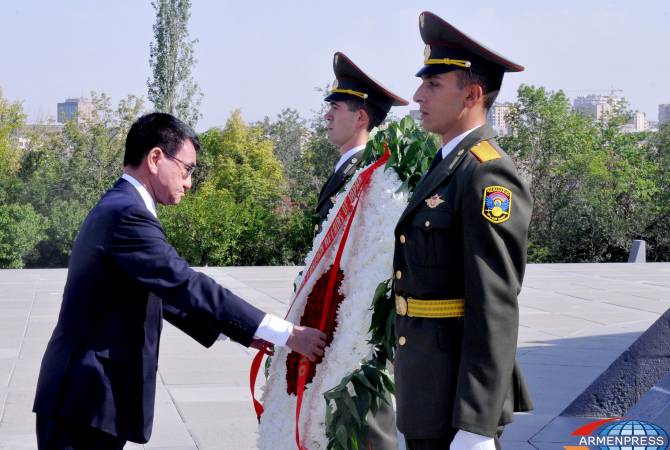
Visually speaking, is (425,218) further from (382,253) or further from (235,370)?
(235,370)

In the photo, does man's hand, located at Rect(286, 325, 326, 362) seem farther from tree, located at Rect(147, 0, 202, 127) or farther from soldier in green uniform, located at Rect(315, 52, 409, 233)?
tree, located at Rect(147, 0, 202, 127)

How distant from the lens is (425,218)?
289 centimetres

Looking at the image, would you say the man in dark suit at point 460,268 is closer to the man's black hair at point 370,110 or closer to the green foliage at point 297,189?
the man's black hair at point 370,110

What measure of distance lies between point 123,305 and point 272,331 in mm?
619

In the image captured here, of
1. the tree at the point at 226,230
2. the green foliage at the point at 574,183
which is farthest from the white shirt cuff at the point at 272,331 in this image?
the green foliage at the point at 574,183

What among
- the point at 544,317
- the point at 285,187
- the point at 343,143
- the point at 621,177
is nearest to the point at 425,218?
the point at 343,143

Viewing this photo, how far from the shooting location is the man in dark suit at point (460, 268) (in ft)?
8.89

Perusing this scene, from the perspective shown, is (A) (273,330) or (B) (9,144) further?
(B) (9,144)

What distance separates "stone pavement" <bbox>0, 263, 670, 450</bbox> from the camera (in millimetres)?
6031

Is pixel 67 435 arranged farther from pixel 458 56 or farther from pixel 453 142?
pixel 458 56

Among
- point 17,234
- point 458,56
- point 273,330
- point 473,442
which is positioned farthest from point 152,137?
point 17,234

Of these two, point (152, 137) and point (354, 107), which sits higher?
point (354, 107)

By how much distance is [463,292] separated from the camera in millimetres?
2846

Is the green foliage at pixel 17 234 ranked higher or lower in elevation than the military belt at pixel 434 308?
lower
